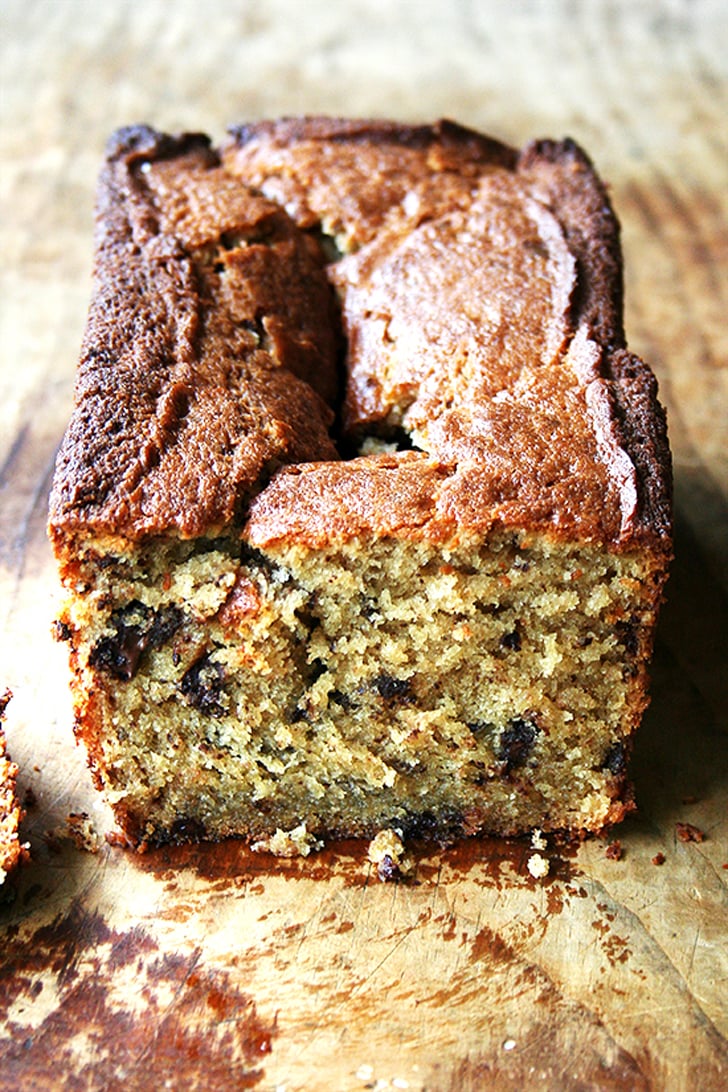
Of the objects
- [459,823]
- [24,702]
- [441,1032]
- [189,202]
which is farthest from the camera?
[189,202]

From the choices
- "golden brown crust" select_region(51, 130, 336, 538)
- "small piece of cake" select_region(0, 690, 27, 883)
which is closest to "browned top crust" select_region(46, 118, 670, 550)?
"golden brown crust" select_region(51, 130, 336, 538)

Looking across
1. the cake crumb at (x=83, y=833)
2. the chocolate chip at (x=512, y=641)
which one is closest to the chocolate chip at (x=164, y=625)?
the cake crumb at (x=83, y=833)

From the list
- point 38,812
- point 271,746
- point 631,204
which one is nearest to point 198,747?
point 271,746

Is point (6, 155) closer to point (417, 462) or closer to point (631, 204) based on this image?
point (631, 204)

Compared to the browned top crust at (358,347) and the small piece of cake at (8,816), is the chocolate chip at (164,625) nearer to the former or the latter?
the browned top crust at (358,347)

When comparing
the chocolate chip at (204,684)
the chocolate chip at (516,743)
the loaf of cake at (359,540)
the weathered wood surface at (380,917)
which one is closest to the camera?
the weathered wood surface at (380,917)

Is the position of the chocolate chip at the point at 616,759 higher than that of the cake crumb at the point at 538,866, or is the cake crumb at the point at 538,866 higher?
the chocolate chip at the point at 616,759
